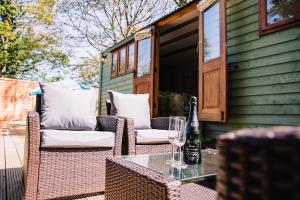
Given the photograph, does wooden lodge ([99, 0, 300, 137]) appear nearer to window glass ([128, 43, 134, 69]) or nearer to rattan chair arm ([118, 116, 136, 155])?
rattan chair arm ([118, 116, 136, 155])

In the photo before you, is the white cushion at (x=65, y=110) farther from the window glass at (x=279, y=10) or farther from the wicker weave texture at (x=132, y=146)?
the window glass at (x=279, y=10)

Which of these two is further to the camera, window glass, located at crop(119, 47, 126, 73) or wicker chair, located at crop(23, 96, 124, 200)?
window glass, located at crop(119, 47, 126, 73)

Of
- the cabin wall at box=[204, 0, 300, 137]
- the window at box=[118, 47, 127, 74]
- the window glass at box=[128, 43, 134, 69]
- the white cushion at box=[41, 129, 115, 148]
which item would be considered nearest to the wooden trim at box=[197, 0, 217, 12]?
the cabin wall at box=[204, 0, 300, 137]

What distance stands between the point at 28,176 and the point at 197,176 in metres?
1.31

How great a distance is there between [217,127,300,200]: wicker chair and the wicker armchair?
1927 millimetres

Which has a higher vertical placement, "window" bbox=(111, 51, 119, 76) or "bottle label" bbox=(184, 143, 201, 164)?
"window" bbox=(111, 51, 119, 76)

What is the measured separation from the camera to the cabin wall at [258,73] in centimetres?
276

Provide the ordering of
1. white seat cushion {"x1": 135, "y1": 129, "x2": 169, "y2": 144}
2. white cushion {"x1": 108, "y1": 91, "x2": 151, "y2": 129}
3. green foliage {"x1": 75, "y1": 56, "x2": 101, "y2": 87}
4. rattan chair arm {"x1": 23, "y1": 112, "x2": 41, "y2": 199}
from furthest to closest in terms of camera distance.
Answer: green foliage {"x1": 75, "y1": 56, "x2": 101, "y2": 87}
white cushion {"x1": 108, "y1": 91, "x2": 151, "y2": 129}
white seat cushion {"x1": 135, "y1": 129, "x2": 169, "y2": 144}
rattan chair arm {"x1": 23, "y1": 112, "x2": 41, "y2": 199}

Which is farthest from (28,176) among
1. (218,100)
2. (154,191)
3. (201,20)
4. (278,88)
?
(201,20)

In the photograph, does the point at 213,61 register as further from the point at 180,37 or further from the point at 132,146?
the point at 180,37

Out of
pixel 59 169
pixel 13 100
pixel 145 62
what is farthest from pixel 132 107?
pixel 13 100

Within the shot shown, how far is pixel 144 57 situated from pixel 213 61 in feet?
8.46

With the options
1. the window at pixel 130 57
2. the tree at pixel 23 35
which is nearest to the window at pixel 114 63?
the window at pixel 130 57

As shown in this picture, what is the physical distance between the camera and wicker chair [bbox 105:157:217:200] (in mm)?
1057
